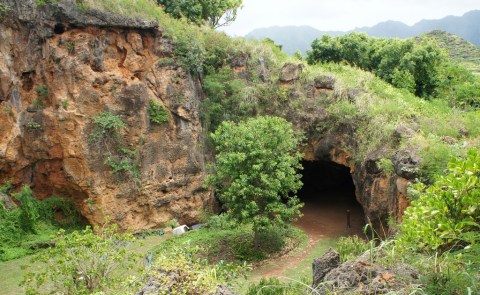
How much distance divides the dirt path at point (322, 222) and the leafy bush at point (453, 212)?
9208 millimetres

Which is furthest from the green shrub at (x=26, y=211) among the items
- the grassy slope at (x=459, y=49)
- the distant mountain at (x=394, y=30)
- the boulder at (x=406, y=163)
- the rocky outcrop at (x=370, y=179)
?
the distant mountain at (x=394, y=30)

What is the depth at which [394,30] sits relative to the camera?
323 ft

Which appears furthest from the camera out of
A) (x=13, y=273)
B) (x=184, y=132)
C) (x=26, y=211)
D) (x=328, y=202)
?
(x=328, y=202)

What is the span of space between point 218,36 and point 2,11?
908 cm

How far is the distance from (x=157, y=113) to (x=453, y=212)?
45.4 feet

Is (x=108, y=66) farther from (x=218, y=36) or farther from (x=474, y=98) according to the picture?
(x=474, y=98)

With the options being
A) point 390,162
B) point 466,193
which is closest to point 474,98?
point 390,162

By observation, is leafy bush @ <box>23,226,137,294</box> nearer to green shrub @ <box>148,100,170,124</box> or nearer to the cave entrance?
green shrub @ <box>148,100,170,124</box>

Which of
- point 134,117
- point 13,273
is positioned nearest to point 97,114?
point 134,117

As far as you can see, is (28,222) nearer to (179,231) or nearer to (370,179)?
(179,231)

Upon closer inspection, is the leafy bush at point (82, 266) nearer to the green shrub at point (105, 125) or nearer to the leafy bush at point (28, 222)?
the leafy bush at point (28, 222)

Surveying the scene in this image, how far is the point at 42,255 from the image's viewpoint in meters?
7.13

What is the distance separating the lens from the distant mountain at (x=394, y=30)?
246 ft

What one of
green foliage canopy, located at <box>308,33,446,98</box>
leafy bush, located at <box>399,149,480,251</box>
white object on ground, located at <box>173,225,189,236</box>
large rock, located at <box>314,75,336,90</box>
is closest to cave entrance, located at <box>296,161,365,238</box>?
large rock, located at <box>314,75,336,90</box>
